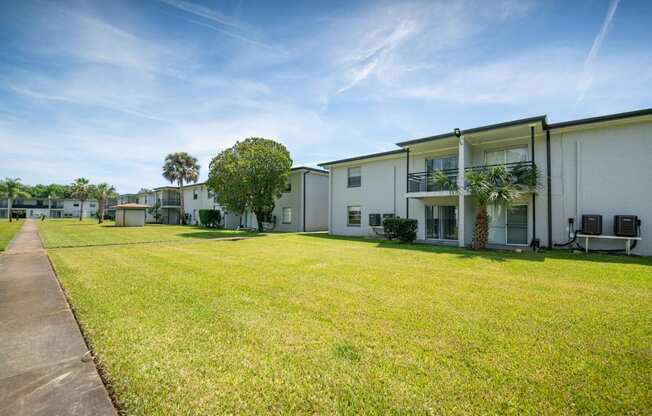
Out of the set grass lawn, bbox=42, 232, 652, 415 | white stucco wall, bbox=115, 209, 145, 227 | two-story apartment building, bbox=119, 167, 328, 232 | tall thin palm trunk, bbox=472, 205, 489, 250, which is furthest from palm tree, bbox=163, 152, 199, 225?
tall thin palm trunk, bbox=472, 205, 489, 250

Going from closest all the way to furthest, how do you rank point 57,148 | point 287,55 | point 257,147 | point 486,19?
point 486,19, point 287,55, point 57,148, point 257,147

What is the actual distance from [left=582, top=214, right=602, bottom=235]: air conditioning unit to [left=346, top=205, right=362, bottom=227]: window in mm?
12159

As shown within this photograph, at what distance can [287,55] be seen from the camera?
437 inches

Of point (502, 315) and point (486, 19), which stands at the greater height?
point (486, 19)

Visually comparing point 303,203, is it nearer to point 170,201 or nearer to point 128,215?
point 128,215

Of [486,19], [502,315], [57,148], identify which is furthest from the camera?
[57,148]

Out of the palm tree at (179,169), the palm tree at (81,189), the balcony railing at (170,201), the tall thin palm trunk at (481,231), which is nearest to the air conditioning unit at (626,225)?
the tall thin palm trunk at (481,231)

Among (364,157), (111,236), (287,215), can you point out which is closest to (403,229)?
(364,157)

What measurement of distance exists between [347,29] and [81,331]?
10402 mm

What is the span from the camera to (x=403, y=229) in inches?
603

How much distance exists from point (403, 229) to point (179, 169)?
35.5 m

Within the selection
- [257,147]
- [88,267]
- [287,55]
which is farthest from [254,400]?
[257,147]

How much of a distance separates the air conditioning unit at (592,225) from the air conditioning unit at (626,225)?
1.59 feet

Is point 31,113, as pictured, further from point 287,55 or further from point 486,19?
point 486,19
